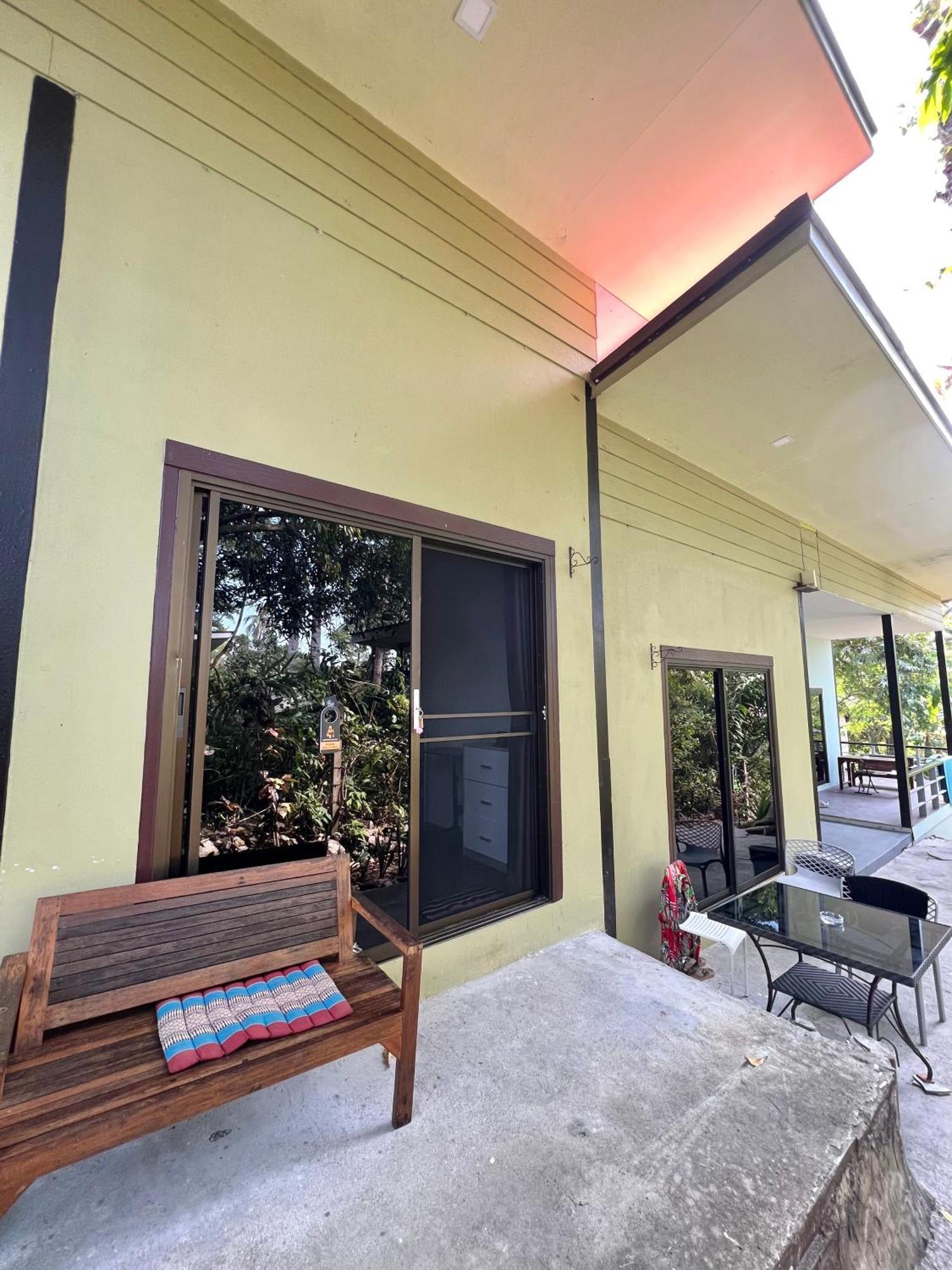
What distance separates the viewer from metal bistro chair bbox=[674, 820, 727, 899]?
423cm

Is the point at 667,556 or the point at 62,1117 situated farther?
the point at 667,556

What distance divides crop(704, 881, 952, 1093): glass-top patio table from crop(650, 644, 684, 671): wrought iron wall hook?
1743 mm

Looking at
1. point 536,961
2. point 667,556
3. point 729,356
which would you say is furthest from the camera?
point 667,556

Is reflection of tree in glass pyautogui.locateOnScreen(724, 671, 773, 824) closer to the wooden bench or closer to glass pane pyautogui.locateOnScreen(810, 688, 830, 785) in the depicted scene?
the wooden bench

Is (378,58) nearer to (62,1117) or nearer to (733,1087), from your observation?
(62,1117)

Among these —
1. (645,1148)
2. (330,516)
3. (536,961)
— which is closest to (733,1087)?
(645,1148)

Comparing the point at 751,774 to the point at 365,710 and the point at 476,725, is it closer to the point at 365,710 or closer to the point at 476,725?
the point at 476,725

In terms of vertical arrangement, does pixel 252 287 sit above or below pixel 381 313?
below

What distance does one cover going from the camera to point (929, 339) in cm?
403

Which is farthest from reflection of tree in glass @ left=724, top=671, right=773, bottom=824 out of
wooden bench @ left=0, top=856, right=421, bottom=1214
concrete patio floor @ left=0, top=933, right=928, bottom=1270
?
wooden bench @ left=0, top=856, right=421, bottom=1214

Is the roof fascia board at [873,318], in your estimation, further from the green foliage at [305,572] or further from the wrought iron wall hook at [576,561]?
the green foliage at [305,572]

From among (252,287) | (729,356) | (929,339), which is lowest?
(252,287)

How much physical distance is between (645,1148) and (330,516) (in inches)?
92.7

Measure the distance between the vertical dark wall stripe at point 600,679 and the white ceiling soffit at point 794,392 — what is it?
401 millimetres
